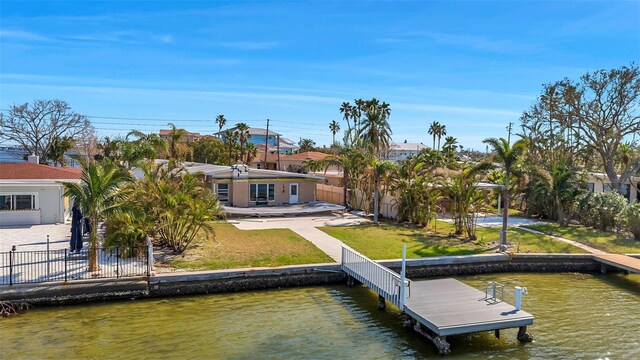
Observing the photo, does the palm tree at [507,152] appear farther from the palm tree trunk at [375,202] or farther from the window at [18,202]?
the window at [18,202]

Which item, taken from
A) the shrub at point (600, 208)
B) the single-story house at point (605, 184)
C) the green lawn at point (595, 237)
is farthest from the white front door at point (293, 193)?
the single-story house at point (605, 184)

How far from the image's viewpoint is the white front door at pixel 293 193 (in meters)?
32.9

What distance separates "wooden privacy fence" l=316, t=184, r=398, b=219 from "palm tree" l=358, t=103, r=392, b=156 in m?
10.1

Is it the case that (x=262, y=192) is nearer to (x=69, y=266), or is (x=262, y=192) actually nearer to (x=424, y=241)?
(x=424, y=241)

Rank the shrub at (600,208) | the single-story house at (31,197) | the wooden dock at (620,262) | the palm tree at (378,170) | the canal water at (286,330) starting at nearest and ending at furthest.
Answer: the canal water at (286,330) → the wooden dock at (620,262) → the single-story house at (31,197) → the shrub at (600,208) → the palm tree at (378,170)

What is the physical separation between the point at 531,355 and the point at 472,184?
39.6 feet

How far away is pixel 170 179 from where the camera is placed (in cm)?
2097

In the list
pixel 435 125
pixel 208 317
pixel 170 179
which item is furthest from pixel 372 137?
pixel 435 125

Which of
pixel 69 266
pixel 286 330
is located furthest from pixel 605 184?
pixel 69 266

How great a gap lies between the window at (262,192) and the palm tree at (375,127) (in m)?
14.8

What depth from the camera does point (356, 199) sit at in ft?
105

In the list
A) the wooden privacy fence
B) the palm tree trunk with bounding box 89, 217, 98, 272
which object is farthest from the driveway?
the wooden privacy fence

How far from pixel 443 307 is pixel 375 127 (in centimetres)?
3470

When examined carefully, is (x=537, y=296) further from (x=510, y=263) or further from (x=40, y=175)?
(x=40, y=175)
